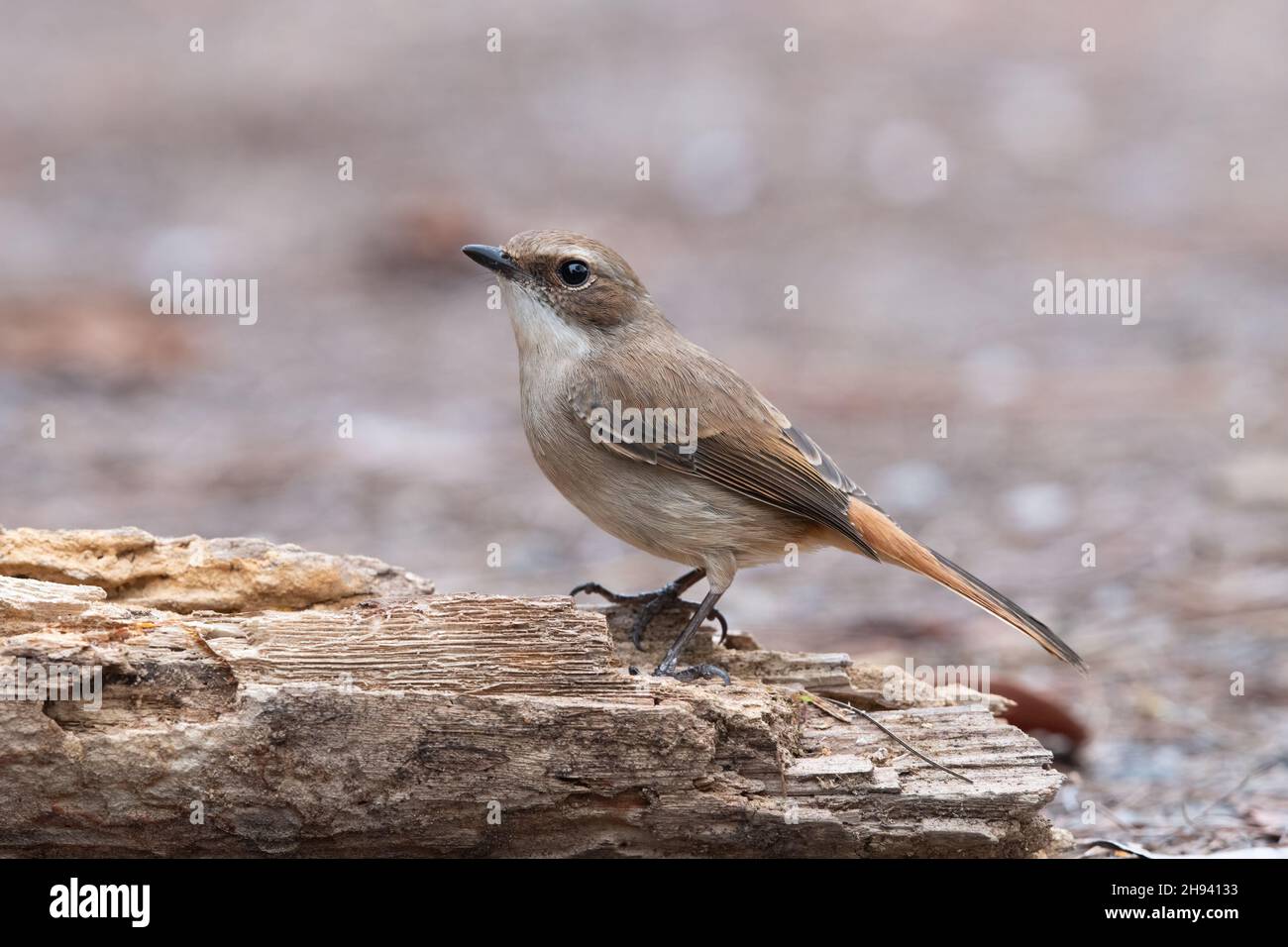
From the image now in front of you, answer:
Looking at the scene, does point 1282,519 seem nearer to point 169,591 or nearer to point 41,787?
point 169,591

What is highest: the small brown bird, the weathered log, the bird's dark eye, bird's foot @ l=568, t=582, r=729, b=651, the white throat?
the bird's dark eye

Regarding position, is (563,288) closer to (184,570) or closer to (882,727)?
(184,570)

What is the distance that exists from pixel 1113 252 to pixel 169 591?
1074 centimetres

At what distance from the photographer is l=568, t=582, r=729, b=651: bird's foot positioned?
217 inches

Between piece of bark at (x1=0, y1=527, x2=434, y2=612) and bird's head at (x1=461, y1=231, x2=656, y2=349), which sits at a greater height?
bird's head at (x1=461, y1=231, x2=656, y2=349)

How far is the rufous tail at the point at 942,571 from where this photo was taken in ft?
17.0

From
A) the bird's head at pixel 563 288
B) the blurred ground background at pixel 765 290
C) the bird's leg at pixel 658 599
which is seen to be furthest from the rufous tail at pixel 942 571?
the bird's head at pixel 563 288

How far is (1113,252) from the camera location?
13.6 metres

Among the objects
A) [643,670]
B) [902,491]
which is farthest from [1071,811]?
[902,491]

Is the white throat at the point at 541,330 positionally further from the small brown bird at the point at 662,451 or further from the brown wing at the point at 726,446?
the brown wing at the point at 726,446

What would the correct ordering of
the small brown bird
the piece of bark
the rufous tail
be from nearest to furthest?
1. the piece of bark
2. the rufous tail
3. the small brown bird

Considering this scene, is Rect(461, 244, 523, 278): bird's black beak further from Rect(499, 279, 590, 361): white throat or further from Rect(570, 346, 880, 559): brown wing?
Rect(570, 346, 880, 559): brown wing

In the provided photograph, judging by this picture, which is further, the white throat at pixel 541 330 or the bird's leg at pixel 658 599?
the white throat at pixel 541 330

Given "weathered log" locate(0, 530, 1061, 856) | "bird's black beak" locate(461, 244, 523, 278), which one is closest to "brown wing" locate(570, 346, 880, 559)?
"bird's black beak" locate(461, 244, 523, 278)
